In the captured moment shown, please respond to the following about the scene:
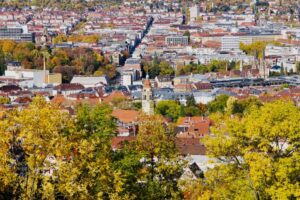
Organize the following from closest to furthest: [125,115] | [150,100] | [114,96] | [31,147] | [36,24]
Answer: [31,147]
[150,100]
[125,115]
[114,96]
[36,24]

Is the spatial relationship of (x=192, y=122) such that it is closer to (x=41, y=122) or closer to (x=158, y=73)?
(x=41, y=122)

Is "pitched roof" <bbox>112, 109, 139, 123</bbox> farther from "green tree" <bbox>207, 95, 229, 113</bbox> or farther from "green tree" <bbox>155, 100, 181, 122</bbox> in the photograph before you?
"green tree" <bbox>207, 95, 229, 113</bbox>

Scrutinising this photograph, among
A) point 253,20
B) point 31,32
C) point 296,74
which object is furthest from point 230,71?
point 253,20

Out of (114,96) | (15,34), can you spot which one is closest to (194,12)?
(15,34)

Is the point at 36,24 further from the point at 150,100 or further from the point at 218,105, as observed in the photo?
the point at 150,100

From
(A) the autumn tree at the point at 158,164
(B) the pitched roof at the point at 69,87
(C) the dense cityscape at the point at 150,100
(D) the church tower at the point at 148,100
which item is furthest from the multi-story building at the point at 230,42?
(A) the autumn tree at the point at 158,164

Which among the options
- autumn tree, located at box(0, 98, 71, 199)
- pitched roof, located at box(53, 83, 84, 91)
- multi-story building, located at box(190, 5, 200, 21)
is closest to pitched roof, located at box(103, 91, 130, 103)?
pitched roof, located at box(53, 83, 84, 91)

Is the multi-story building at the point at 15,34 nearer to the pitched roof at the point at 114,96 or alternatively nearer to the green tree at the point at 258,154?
the pitched roof at the point at 114,96
